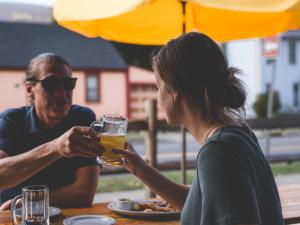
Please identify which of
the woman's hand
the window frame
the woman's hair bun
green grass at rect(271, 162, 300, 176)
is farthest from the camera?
the window frame

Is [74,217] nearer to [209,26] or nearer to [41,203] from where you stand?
[41,203]

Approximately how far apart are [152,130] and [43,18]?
103 ft

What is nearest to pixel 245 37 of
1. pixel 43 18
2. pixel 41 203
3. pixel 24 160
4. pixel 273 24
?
pixel 273 24

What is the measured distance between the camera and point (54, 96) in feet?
10.4

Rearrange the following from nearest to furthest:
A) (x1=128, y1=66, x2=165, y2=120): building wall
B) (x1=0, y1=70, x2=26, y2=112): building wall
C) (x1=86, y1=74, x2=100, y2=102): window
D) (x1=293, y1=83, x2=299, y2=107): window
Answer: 1. (x1=0, y1=70, x2=26, y2=112): building wall
2. (x1=86, y1=74, x2=100, y2=102): window
3. (x1=128, y1=66, x2=165, y2=120): building wall
4. (x1=293, y1=83, x2=299, y2=107): window

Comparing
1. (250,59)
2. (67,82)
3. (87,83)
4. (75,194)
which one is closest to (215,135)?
(75,194)

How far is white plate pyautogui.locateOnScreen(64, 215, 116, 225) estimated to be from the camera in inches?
92.1

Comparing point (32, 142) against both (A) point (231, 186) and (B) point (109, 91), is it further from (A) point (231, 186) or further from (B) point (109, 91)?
(B) point (109, 91)

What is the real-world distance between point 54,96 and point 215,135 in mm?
1703

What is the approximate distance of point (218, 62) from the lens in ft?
6.06

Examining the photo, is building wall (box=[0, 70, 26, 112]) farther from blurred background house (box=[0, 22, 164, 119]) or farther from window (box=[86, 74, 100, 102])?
window (box=[86, 74, 100, 102])

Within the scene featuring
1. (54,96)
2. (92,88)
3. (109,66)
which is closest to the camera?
(54,96)

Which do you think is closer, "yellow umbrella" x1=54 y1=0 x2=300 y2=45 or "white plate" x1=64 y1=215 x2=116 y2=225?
"white plate" x1=64 y1=215 x2=116 y2=225

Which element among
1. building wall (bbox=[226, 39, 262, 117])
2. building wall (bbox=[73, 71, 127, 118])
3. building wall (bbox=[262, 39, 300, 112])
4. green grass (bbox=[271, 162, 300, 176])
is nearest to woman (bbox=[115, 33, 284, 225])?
green grass (bbox=[271, 162, 300, 176])
